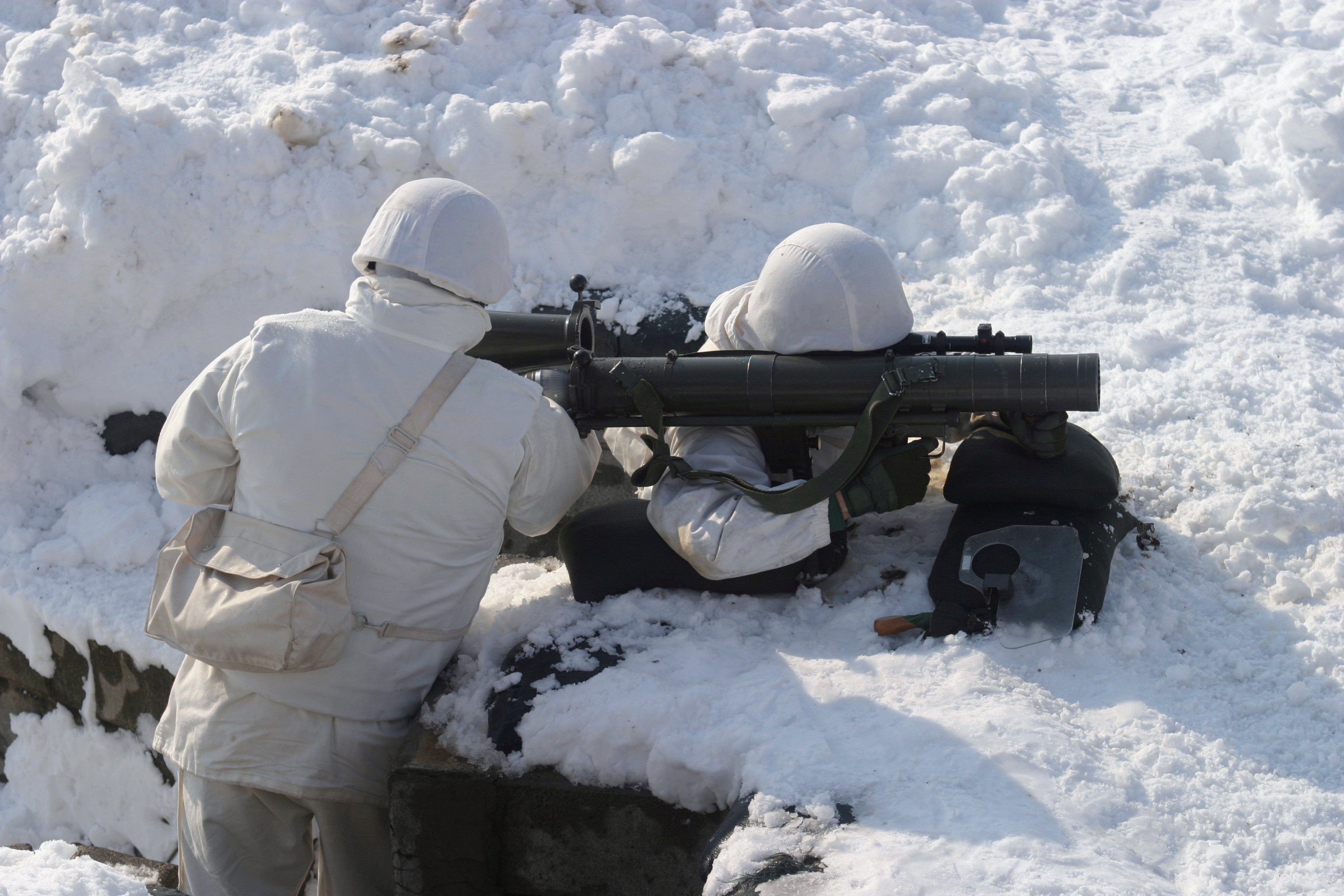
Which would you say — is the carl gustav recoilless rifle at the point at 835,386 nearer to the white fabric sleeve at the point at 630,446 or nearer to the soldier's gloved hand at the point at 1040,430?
the soldier's gloved hand at the point at 1040,430

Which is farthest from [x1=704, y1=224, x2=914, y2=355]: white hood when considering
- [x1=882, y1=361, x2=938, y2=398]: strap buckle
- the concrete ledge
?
the concrete ledge

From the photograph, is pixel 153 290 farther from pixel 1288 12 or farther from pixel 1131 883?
pixel 1288 12

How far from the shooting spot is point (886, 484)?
2.71 meters

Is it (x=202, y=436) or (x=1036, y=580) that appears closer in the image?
(x=202, y=436)

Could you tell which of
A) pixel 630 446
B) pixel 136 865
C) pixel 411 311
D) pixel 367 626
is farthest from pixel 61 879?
pixel 630 446

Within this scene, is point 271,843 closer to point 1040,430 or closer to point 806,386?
point 806,386

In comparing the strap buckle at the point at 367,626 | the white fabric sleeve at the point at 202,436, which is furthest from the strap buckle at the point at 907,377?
the white fabric sleeve at the point at 202,436

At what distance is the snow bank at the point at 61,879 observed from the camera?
173 cm

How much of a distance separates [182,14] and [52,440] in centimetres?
205

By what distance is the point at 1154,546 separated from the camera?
3.01 m

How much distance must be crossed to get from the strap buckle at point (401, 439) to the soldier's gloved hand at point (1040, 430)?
56.8 inches

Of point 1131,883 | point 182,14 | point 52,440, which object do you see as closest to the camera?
point 1131,883

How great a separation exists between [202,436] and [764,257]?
2.45 meters

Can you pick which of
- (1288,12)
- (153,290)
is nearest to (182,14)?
(153,290)
